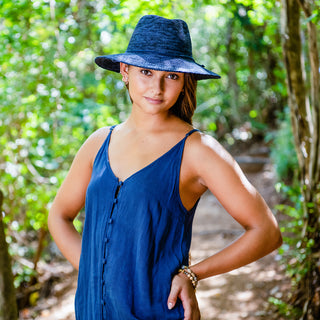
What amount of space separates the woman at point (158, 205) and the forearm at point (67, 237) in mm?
138

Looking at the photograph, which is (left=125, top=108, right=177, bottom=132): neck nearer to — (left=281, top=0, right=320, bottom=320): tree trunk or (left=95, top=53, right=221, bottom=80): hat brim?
(left=95, top=53, right=221, bottom=80): hat brim

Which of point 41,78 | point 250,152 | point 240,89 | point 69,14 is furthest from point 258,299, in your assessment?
point 240,89

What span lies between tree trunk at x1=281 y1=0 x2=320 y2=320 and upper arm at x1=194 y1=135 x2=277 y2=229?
5.89ft

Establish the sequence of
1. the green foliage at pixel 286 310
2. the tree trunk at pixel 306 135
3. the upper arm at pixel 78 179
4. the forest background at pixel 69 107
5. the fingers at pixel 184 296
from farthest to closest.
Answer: the green foliage at pixel 286 310, the forest background at pixel 69 107, the tree trunk at pixel 306 135, the upper arm at pixel 78 179, the fingers at pixel 184 296

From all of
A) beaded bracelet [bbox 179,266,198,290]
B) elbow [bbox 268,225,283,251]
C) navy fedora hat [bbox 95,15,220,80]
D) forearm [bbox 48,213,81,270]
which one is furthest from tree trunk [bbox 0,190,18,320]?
elbow [bbox 268,225,283,251]

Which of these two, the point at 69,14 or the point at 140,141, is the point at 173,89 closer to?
the point at 140,141

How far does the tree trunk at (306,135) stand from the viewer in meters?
2.86

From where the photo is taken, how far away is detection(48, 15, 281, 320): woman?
4.63 feet

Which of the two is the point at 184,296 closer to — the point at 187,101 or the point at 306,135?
the point at 187,101

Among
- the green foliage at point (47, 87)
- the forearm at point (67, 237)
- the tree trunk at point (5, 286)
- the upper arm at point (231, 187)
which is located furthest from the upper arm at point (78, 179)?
the green foliage at point (47, 87)

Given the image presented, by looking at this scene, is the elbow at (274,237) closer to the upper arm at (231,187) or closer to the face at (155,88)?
the upper arm at (231,187)

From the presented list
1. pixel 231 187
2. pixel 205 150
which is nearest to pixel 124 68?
pixel 205 150

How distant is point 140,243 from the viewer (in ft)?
4.65

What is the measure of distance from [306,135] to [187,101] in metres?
1.78
